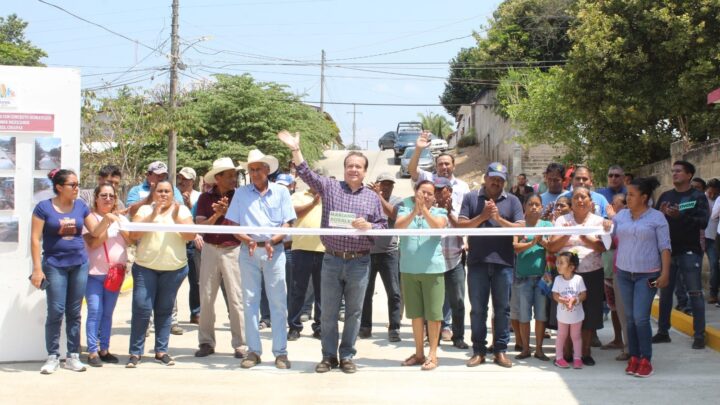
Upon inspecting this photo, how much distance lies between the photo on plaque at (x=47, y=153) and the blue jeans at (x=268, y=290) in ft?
6.62

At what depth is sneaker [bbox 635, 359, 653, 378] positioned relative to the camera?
24.5 ft

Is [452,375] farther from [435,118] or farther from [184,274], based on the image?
[435,118]

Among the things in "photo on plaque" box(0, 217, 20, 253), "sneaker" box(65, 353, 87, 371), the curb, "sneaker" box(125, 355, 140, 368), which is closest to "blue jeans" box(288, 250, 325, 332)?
"sneaker" box(125, 355, 140, 368)

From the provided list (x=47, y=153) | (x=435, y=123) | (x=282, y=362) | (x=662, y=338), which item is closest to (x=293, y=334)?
(x=282, y=362)

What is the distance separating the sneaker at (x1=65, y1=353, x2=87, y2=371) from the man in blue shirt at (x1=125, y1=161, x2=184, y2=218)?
5.51 ft

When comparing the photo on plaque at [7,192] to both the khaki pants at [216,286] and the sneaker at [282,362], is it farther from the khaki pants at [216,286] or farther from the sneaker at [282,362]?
the sneaker at [282,362]

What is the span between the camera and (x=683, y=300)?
1036 centimetres


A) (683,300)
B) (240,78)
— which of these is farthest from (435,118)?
(683,300)

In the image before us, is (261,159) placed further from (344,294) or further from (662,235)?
(662,235)

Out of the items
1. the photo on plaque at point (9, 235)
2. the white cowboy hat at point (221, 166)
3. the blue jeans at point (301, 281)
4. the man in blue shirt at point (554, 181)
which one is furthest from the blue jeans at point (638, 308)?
the photo on plaque at point (9, 235)

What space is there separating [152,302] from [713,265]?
25.6 ft

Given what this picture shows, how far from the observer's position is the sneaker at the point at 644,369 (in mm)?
7453

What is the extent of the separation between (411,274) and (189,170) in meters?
3.55

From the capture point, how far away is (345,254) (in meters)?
7.55
